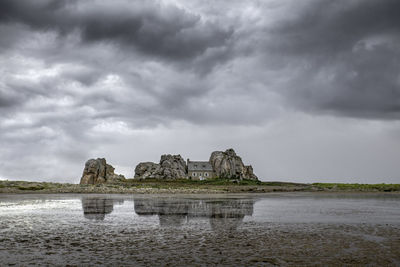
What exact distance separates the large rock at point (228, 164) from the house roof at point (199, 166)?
227 centimetres

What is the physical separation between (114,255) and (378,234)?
13383mm

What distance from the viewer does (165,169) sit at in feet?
388

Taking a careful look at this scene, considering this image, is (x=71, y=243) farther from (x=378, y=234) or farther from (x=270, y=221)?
(x=378, y=234)

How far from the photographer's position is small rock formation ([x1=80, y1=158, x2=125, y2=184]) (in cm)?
10044

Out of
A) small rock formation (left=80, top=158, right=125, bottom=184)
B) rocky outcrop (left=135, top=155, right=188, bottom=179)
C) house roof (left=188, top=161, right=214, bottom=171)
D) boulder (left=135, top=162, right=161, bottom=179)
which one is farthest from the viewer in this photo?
house roof (left=188, top=161, right=214, bottom=171)

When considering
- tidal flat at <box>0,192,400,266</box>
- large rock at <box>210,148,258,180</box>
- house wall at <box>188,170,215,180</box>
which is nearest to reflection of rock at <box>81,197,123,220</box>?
tidal flat at <box>0,192,400,266</box>

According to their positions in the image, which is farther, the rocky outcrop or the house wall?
the house wall

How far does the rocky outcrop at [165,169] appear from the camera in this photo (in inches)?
4622

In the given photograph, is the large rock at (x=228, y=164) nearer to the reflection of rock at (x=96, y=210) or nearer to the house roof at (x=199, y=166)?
the house roof at (x=199, y=166)

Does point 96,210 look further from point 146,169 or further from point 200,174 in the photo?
point 200,174

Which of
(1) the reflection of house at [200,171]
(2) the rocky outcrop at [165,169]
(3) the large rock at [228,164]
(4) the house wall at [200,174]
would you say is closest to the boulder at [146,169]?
(2) the rocky outcrop at [165,169]

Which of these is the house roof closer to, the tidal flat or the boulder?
the boulder

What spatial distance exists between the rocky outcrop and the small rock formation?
16.1m

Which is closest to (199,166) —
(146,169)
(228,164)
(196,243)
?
(228,164)
